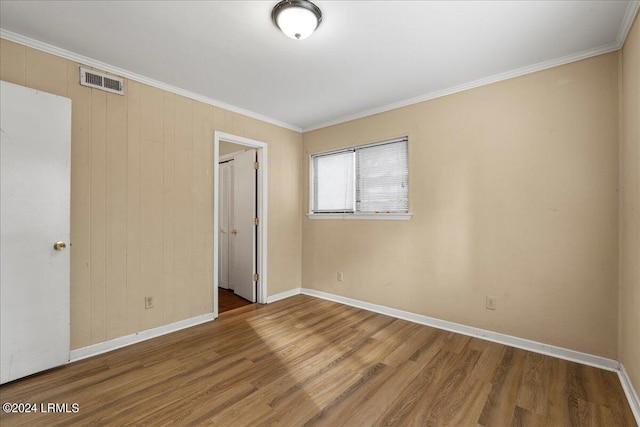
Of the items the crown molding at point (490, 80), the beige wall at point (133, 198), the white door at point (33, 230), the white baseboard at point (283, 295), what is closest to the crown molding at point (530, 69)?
the crown molding at point (490, 80)

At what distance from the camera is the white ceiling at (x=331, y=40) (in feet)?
6.42

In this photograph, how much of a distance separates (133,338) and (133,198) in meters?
1.35

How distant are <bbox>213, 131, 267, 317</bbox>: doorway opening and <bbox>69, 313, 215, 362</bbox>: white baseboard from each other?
53 centimetres

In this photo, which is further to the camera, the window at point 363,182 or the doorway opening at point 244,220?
the doorway opening at point 244,220

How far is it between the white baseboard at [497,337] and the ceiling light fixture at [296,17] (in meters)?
3.04

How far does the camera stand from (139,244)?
290cm

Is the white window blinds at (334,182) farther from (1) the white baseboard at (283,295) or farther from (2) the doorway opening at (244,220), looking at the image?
(1) the white baseboard at (283,295)

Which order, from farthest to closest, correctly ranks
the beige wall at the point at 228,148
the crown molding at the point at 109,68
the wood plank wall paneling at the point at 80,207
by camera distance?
the beige wall at the point at 228,148 < the wood plank wall paneling at the point at 80,207 < the crown molding at the point at 109,68

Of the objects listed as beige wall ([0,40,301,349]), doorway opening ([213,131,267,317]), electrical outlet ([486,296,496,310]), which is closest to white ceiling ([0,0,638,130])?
beige wall ([0,40,301,349])

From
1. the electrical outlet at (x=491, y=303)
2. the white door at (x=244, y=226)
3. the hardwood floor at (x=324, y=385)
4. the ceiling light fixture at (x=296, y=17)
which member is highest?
the ceiling light fixture at (x=296, y=17)

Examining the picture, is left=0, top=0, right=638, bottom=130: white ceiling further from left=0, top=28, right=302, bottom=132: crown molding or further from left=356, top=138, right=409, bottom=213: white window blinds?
left=356, top=138, right=409, bottom=213: white window blinds

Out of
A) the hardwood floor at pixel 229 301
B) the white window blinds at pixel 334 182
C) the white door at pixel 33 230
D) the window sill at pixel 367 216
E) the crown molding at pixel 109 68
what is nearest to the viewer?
the white door at pixel 33 230

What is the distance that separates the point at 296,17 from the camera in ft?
6.32

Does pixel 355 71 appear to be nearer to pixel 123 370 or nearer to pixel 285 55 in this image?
pixel 285 55
